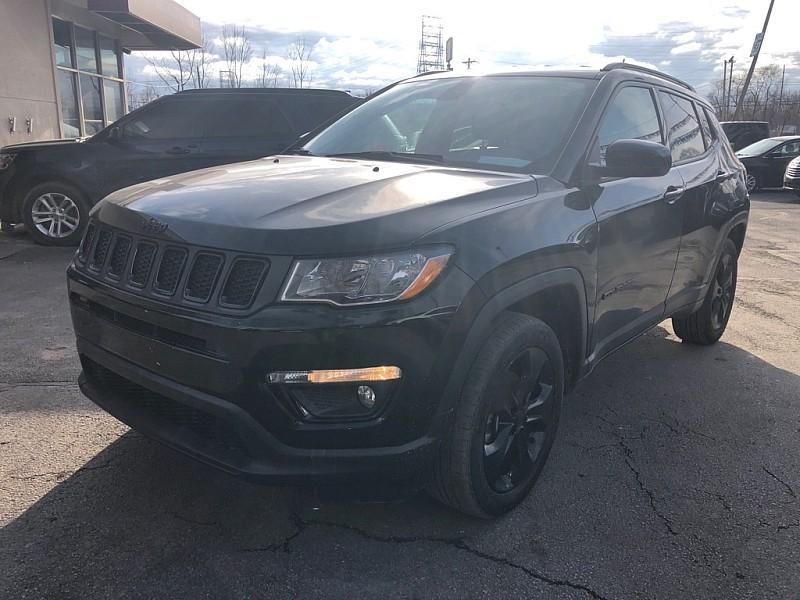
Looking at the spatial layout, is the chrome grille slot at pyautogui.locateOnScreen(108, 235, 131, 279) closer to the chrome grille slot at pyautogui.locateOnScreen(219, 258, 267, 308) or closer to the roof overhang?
the chrome grille slot at pyautogui.locateOnScreen(219, 258, 267, 308)

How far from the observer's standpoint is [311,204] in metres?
2.34

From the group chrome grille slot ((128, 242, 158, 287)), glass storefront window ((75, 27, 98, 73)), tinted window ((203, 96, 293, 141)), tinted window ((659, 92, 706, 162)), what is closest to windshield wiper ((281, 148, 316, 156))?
chrome grille slot ((128, 242, 158, 287))

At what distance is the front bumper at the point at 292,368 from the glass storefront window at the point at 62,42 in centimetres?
1474

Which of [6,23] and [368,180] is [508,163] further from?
[6,23]

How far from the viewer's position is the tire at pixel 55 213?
8055 millimetres

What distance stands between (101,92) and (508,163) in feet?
55.7

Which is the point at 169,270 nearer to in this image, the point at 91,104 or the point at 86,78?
the point at 86,78

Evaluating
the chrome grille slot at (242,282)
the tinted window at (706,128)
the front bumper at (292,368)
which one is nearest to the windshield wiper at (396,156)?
the front bumper at (292,368)

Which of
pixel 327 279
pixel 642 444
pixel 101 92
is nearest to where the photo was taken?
pixel 327 279

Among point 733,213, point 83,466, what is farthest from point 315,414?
point 733,213

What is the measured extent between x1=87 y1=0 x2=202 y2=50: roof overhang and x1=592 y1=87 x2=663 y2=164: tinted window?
13.4 metres

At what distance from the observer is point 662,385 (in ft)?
14.0

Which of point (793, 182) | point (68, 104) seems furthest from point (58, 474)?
point (793, 182)

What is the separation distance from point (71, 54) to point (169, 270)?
15.8m
